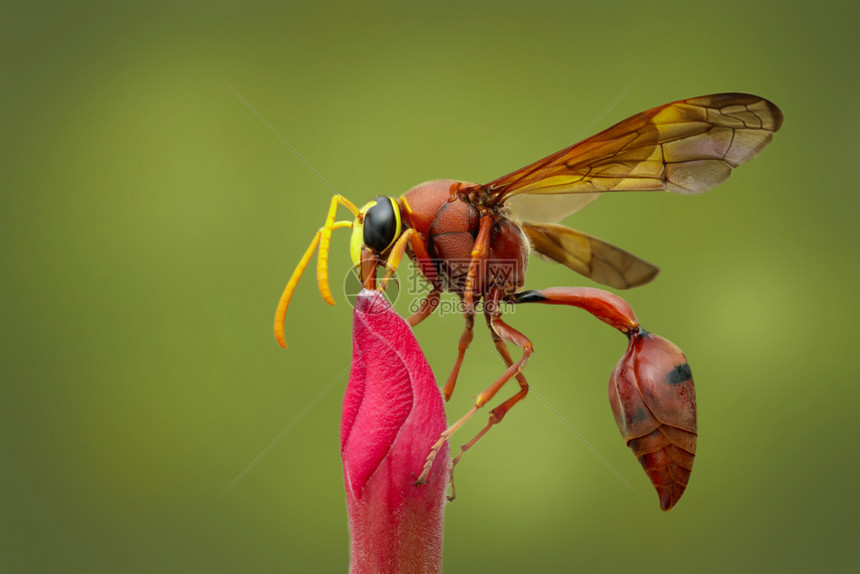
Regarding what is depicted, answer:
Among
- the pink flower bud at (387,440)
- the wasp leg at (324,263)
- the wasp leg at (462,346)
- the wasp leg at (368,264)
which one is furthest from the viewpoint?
the wasp leg at (462,346)

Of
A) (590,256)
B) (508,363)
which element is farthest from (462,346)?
(590,256)

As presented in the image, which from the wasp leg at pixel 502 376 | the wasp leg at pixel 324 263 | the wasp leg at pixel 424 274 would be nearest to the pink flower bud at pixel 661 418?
the wasp leg at pixel 502 376

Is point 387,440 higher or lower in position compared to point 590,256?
lower

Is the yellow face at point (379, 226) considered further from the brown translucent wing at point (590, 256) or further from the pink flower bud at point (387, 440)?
the brown translucent wing at point (590, 256)

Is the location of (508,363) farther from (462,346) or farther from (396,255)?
(396,255)

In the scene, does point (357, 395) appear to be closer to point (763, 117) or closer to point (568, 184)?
point (568, 184)

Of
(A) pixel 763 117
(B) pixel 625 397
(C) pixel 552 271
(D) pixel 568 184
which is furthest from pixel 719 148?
(C) pixel 552 271

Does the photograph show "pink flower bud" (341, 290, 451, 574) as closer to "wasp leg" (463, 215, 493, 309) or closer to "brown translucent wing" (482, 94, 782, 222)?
"wasp leg" (463, 215, 493, 309)

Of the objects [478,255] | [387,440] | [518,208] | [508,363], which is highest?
[518,208]
